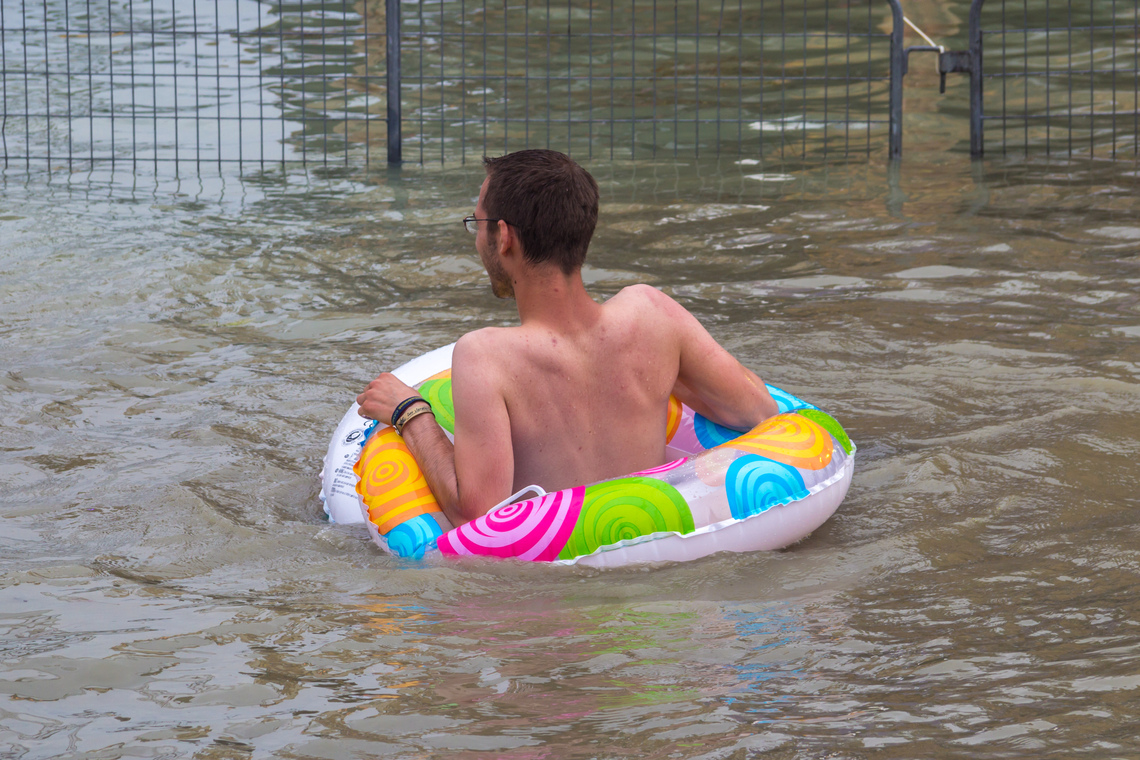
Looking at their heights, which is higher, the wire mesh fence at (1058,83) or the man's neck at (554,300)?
the wire mesh fence at (1058,83)

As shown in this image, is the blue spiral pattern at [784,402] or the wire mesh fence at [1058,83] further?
the wire mesh fence at [1058,83]

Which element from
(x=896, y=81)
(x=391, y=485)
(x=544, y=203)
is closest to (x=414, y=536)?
(x=391, y=485)

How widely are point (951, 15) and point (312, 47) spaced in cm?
684

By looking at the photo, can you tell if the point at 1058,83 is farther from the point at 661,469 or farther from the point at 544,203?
the point at 544,203

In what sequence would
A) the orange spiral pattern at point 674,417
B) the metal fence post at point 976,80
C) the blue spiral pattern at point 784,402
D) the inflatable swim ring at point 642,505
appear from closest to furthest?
the inflatable swim ring at point 642,505 < the blue spiral pattern at point 784,402 < the orange spiral pattern at point 674,417 < the metal fence post at point 976,80

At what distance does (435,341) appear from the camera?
5676mm

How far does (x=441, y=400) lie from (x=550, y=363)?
2.64 feet

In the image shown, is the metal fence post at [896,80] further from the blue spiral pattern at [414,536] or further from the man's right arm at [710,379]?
the blue spiral pattern at [414,536]

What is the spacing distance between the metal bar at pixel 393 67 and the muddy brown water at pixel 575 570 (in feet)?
3.92

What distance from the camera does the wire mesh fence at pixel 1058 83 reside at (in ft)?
29.1

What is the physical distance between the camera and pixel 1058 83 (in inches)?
440

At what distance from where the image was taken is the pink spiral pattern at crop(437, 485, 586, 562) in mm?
3260

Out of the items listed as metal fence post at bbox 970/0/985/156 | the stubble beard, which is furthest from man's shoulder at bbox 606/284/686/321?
metal fence post at bbox 970/0/985/156

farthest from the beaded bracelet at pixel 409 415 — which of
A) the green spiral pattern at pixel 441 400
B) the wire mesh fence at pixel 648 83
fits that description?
the wire mesh fence at pixel 648 83
